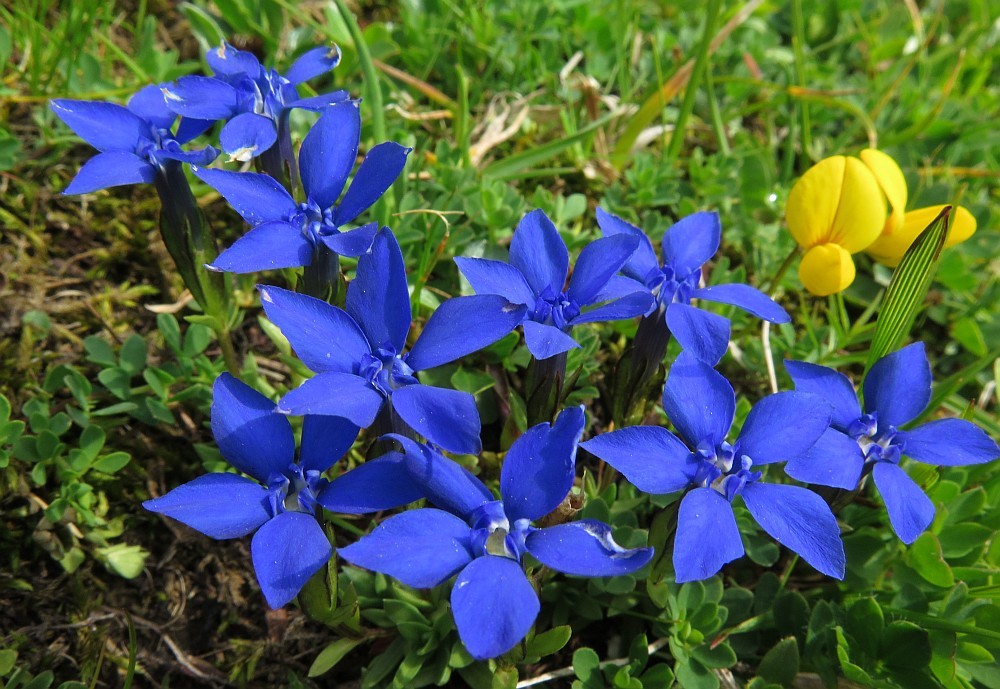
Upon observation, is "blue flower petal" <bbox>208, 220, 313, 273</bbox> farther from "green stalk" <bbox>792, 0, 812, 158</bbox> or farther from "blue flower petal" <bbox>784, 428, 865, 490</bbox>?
"green stalk" <bbox>792, 0, 812, 158</bbox>

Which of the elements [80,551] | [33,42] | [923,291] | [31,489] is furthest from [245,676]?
[33,42]

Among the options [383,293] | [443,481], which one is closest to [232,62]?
[383,293]

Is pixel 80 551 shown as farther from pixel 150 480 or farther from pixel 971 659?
pixel 971 659

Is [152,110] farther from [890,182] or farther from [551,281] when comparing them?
[890,182]

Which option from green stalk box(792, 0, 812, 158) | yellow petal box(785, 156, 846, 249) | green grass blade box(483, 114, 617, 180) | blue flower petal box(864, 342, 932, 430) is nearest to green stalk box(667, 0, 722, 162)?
green grass blade box(483, 114, 617, 180)

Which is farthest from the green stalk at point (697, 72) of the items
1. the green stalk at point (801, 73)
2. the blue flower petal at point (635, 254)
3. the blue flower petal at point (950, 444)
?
the blue flower petal at point (950, 444)

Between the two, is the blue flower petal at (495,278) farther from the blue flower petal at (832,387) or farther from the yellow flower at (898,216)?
the yellow flower at (898,216)
